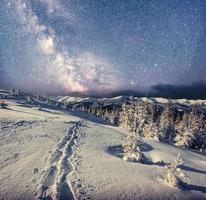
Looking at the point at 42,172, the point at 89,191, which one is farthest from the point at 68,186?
the point at 42,172

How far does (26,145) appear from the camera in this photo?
60.7ft

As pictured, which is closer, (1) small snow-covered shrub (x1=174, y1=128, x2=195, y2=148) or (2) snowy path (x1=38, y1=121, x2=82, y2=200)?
(2) snowy path (x1=38, y1=121, x2=82, y2=200)

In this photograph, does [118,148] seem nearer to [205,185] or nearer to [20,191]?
[205,185]

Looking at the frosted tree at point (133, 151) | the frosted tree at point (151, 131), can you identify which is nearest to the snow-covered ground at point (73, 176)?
the frosted tree at point (133, 151)

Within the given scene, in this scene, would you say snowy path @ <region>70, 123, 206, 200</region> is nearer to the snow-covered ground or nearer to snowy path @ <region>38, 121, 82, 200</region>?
the snow-covered ground

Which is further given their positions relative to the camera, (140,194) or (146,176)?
(146,176)

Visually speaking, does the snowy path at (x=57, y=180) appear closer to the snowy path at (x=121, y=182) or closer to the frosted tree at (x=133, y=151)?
the snowy path at (x=121, y=182)

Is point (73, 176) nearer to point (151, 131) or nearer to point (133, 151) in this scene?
point (133, 151)

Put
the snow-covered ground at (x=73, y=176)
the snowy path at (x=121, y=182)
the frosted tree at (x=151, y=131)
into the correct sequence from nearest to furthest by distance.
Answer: the snow-covered ground at (x=73, y=176), the snowy path at (x=121, y=182), the frosted tree at (x=151, y=131)

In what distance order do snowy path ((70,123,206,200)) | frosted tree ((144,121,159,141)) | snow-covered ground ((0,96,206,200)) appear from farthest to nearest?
frosted tree ((144,121,159,141)), snowy path ((70,123,206,200)), snow-covered ground ((0,96,206,200))

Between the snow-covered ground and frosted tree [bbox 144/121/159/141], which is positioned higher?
frosted tree [bbox 144/121/159/141]

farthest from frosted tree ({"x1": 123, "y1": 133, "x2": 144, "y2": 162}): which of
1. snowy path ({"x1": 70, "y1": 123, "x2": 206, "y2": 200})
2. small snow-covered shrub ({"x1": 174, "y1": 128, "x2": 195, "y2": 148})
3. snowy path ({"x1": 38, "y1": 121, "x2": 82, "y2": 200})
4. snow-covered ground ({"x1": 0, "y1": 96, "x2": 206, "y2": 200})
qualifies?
small snow-covered shrub ({"x1": 174, "y1": 128, "x2": 195, "y2": 148})

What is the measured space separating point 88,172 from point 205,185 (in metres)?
8.48

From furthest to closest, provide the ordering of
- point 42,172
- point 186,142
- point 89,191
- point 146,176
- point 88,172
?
point 186,142 → point 146,176 → point 88,172 → point 42,172 → point 89,191
